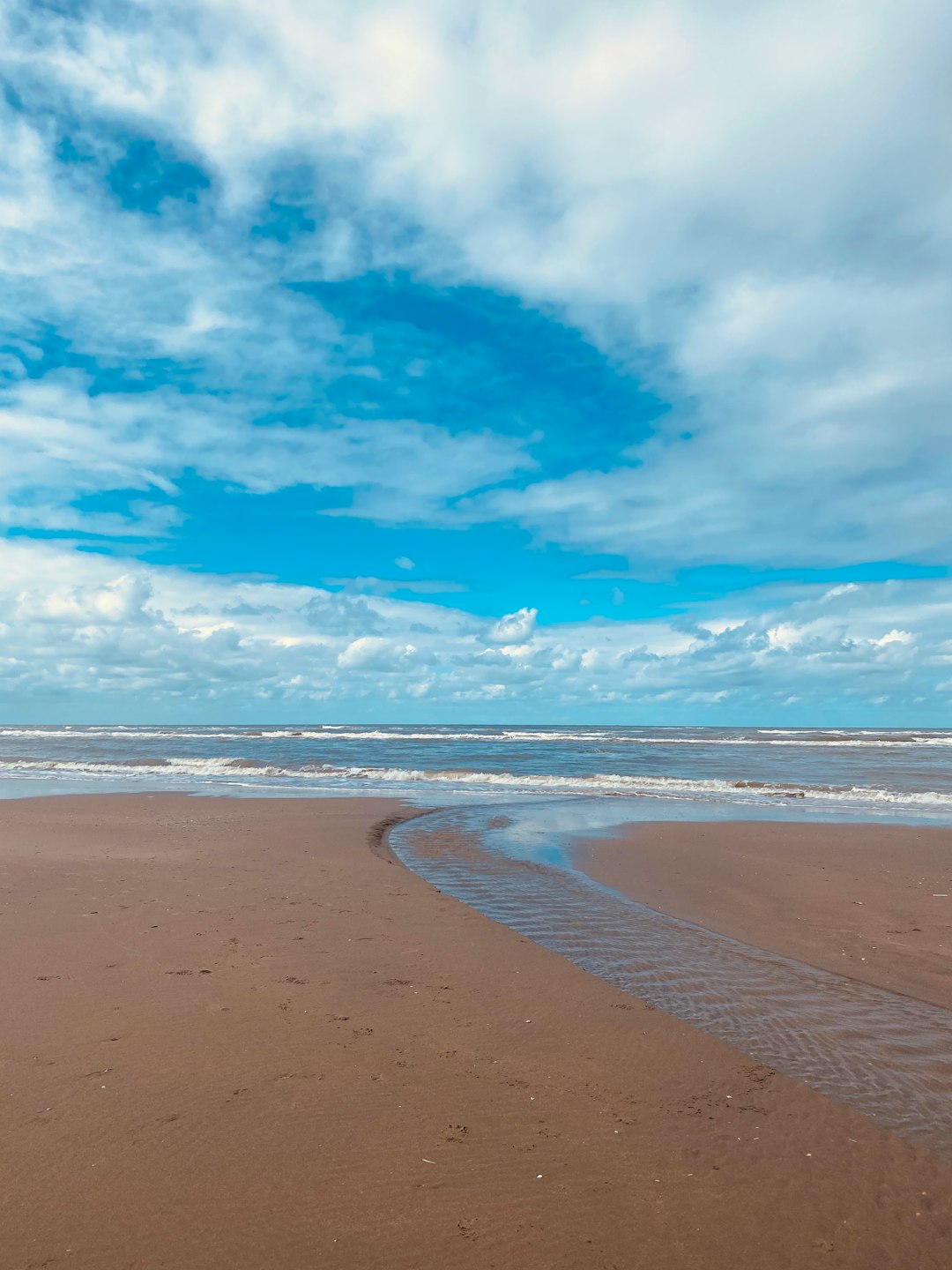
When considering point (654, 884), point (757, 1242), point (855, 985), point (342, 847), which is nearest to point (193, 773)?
point (342, 847)

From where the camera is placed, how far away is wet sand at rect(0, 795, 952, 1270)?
129 inches

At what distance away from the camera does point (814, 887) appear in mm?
11023

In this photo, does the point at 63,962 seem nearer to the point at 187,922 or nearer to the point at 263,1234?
the point at 187,922

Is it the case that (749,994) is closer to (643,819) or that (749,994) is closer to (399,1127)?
(399,1127)

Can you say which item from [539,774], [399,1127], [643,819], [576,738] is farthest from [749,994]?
[576,738]

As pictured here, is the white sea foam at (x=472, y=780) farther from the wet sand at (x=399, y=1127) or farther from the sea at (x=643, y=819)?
the wet sand at (x=399, y=1127)

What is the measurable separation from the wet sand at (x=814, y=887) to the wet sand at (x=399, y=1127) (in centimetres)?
303

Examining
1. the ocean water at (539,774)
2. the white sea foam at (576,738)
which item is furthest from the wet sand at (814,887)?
the white sea foam at (576,738)

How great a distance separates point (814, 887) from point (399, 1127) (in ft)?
28.8

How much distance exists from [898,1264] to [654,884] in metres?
8.13

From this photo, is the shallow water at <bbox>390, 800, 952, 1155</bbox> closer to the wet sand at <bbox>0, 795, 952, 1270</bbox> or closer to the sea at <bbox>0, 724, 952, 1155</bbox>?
the sea at <bbox>0, 724, 952, 1155</bbox>

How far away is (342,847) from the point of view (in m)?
13.8

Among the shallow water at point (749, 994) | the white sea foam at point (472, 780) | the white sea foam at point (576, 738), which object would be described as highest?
the white sea foam at point (576, 738)

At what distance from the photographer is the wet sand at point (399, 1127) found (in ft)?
10.8
